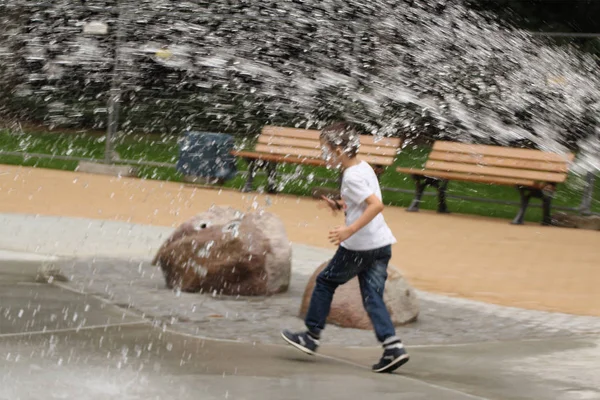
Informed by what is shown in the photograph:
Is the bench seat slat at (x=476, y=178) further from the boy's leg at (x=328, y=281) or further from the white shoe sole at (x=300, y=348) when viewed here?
the white shoe sole at (x=300, y=348)

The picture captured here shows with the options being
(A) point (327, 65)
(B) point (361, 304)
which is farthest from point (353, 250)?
(A) point (327, 65)

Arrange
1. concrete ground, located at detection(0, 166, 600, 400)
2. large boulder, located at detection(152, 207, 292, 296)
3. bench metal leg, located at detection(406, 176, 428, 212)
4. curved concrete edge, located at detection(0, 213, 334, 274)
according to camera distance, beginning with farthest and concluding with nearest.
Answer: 1. bench metal leg, located at detection(406, 176, 428, 212)
2. curved concrete edge, located at detection(0, 213, 334, 274)
3. large boulder, located at detection(152, 207, 292, 296)
4. concrete ground, located at detection(0, 166, 600, 400)

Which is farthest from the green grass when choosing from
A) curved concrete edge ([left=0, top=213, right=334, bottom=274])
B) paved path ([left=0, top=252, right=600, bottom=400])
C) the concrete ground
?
paved path ([left=0, top=252, right=600, bottom=400])

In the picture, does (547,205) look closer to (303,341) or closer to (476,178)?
(476,178)

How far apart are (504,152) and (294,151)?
139 inches

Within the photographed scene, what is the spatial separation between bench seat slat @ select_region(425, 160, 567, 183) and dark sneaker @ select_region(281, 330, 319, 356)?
954 centimetres

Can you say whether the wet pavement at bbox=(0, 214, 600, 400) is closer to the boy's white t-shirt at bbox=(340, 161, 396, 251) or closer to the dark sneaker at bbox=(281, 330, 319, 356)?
the dark sneaker at bbox=(281, 330, 319, 356)

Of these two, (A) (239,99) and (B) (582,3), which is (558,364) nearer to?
(B) (582,3)

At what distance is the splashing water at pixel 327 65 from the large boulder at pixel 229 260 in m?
10.2

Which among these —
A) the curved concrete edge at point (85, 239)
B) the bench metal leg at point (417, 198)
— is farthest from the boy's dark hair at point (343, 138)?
the bench metal leg at point (417, 198)

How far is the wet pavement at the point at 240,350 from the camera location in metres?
5.81

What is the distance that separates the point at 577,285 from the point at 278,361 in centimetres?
451

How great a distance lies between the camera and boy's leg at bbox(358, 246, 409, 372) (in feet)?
20.8

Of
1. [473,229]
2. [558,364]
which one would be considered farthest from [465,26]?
[558,364]
